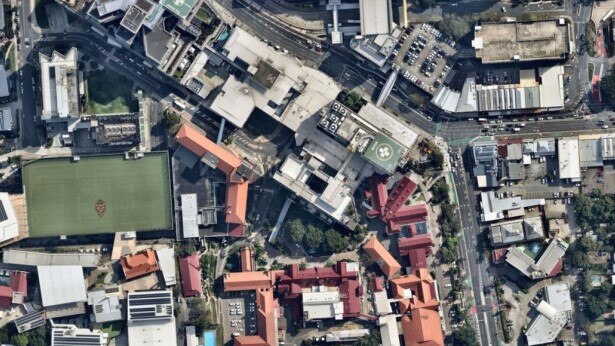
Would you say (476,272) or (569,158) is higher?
(569,158)

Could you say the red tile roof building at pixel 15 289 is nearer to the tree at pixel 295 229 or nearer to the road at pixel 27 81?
the road at pixel 27 81

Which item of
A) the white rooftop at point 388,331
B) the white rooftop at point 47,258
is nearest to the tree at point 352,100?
the white rooftop at point 388,331

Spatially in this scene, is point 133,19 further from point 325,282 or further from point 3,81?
point 325,282

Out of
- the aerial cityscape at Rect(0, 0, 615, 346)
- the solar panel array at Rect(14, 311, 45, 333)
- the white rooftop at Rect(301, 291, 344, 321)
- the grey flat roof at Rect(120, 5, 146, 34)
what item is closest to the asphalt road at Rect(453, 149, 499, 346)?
the aerial cityscape at Rect(0, 0, 615, 346)

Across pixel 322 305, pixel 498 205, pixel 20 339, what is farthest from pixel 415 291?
pixel 20 339

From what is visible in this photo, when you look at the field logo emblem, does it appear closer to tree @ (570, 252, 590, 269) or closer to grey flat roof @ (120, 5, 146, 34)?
grey flat roof @ (120, 5, 146, 34)

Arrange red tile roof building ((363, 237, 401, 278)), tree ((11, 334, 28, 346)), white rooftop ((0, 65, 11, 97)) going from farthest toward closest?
red tile roof building ((363, 237, 401, 278)), white rooftop ((0, 65, 11, 97)), tree ((11, 334, 28, 346))
